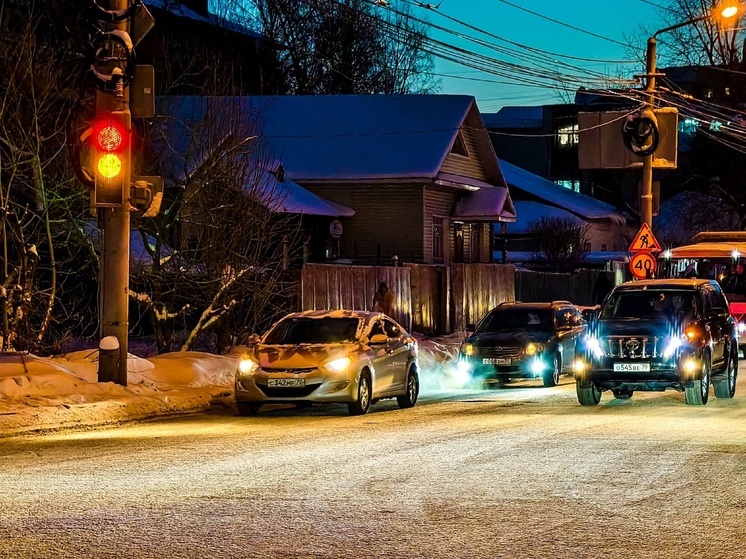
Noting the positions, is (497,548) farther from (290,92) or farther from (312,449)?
(290,92)

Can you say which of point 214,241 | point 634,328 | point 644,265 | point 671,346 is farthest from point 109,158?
point 644,265

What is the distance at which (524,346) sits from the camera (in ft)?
72.5

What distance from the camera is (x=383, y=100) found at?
144 feet

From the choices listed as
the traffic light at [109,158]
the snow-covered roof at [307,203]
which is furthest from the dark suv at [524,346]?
the snow-covered roof at [307,203]

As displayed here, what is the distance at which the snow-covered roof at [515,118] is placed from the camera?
86.4 metres

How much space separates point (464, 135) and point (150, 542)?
3717cm

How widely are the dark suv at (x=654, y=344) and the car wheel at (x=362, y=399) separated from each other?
121 inches

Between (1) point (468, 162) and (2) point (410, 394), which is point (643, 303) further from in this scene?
(1) point (468, 162)

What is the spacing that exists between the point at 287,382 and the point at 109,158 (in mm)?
3878

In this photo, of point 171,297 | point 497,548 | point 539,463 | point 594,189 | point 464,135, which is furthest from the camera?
point 594,189

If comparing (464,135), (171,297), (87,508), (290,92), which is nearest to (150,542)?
(87,508)

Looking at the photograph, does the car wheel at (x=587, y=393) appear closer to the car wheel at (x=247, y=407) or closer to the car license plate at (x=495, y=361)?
the car license plate at (x=495, y=361)

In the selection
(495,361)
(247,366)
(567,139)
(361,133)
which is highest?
(567,139)

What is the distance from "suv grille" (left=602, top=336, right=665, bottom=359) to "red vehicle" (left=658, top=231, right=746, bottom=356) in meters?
12.8
